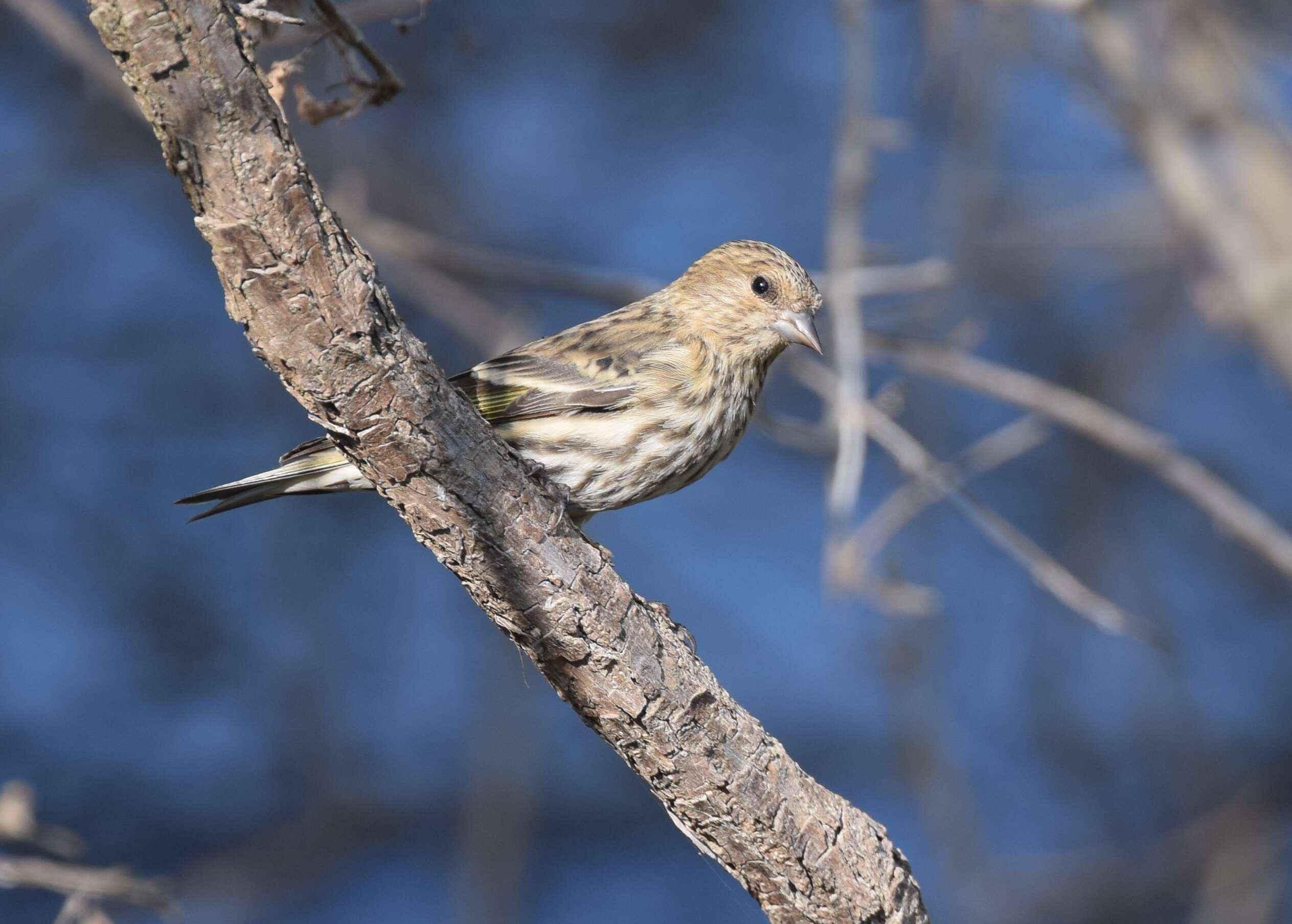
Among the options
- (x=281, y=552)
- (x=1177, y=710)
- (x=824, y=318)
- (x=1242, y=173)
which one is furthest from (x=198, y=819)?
(x=1242, y=173)

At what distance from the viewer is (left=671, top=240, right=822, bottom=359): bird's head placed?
4426 mm

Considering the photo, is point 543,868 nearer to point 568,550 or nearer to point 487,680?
point 487,680

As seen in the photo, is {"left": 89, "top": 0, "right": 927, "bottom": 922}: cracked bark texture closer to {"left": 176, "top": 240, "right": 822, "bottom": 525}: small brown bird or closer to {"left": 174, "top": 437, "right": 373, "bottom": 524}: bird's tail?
{"left": 176, "top": 240, "right": 822, "bottom": 525}: small brown bird

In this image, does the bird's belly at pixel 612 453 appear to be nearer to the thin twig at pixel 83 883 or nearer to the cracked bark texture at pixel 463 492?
the cracked bark texture at pixel 463 492

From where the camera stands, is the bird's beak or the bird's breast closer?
the bird's breast

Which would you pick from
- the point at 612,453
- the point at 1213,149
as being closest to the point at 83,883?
the point at 612,453

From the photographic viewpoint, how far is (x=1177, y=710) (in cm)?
996

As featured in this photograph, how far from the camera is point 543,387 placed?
165 inches

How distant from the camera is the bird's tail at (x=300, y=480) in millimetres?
3793

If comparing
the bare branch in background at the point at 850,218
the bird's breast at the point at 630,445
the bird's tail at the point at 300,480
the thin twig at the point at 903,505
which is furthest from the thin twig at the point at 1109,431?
the bird's tail at the point at 300,480

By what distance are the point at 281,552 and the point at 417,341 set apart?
755 cm

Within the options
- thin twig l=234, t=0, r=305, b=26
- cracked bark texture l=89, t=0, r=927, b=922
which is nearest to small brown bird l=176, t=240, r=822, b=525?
cracked bark texture l=89, t=0, r=927, b=922

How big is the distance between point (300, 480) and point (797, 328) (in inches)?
62.5

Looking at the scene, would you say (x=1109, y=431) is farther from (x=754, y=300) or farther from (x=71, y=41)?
A: (x=71, y=41)
